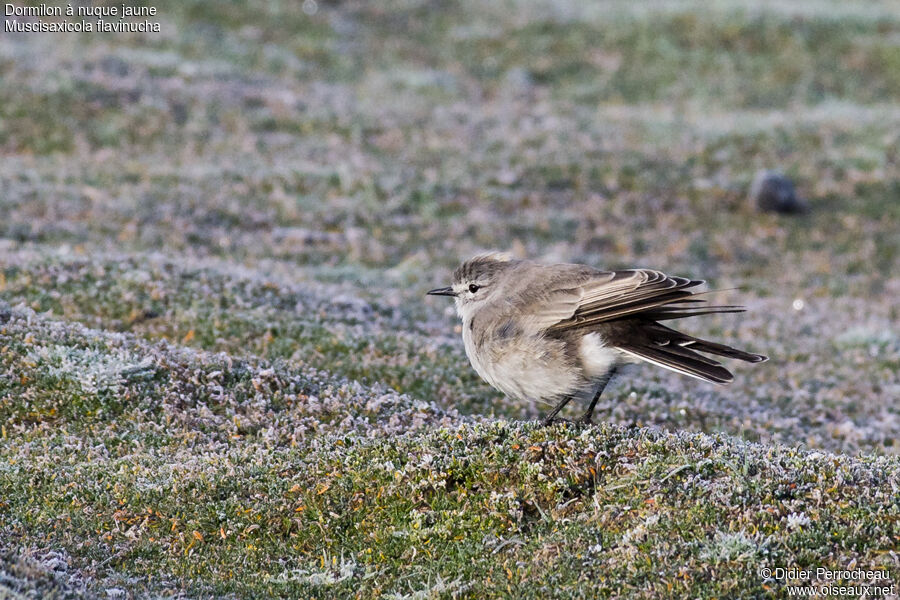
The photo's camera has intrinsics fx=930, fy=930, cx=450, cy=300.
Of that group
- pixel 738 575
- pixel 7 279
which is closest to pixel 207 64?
pixel 7 279

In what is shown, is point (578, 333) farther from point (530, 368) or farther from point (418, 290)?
point (418, 290)

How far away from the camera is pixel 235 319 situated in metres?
15.4

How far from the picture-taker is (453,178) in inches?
1102

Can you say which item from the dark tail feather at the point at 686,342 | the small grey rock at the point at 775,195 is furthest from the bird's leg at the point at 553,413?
the small grey rock at the point at 775,195

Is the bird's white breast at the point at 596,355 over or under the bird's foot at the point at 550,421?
over

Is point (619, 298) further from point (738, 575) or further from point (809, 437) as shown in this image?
point (809, 437)

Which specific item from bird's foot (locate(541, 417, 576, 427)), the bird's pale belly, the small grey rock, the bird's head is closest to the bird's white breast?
the bird's pale belly

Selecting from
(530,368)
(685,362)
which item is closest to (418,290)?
(530,368)

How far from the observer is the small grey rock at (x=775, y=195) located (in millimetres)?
27234

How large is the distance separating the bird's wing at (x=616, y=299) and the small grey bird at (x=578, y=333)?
0.01 metres

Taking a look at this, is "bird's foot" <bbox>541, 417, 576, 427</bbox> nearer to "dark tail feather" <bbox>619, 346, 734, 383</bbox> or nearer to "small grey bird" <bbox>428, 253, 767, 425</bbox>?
"small grey bird" <bbox>428, 253, 767, 425</bbox>

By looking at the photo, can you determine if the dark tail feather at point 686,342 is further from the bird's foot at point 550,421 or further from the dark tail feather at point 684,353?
the bird's foot at point 550,421

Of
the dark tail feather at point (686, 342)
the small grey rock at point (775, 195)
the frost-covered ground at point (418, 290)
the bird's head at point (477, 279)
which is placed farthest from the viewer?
the small grey rock at point (775, 195)

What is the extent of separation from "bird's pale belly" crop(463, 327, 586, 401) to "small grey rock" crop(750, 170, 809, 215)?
61.9 ft
